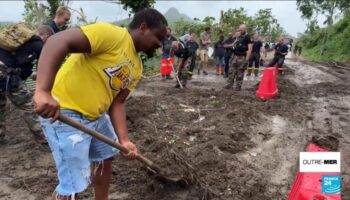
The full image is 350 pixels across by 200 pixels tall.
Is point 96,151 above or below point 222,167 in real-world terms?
above

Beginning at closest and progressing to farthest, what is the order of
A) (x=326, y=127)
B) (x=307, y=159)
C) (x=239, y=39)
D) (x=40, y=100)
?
(x=40, y=100), (x=307, y=159), (x=326, y=127), (x=239, y=39)

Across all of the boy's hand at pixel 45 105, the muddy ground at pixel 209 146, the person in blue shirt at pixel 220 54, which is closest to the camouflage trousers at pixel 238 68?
the muddy ground at pixel 209 146

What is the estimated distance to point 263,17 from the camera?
41969 mm

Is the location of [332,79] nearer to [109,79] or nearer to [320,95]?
[320,95]

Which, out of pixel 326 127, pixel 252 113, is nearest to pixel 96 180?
pixel 252 113

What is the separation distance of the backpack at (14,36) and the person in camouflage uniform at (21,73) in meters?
0.07

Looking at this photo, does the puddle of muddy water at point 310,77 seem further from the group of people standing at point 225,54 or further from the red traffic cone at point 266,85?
the red traffic cone at point 266,85

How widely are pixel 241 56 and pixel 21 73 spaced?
6.99 metres

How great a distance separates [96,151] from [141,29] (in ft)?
3.41

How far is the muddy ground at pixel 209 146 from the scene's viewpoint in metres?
4.24

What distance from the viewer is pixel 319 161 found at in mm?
2830

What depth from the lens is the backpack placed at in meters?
5.15

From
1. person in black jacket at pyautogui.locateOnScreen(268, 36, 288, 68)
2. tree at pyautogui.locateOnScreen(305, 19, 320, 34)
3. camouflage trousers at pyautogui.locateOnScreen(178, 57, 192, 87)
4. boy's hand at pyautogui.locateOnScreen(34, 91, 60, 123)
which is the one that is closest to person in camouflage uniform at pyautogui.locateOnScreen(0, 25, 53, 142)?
boy's hand at pyautogui.locateOnScreen(34, 91, 60, 123)

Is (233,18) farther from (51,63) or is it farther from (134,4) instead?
(51,63)
